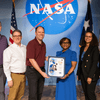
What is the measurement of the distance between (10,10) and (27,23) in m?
0.78

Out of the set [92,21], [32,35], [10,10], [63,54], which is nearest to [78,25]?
[92,21]

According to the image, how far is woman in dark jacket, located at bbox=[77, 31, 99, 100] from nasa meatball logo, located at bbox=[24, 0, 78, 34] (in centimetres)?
184

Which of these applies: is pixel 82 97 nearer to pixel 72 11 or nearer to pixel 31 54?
pixel 31 54

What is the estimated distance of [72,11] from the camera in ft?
12.3

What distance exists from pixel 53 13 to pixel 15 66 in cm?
256

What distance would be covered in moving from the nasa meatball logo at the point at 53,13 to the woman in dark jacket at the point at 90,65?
1836 millimetres

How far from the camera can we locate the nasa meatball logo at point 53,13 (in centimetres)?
375

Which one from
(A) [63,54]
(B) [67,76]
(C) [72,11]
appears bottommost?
(B) [67,76]

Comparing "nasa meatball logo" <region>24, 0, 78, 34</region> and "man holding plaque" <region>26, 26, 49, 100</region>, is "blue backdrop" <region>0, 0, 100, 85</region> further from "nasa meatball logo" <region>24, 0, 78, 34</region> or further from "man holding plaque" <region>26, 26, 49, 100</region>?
"man holding plaque" <region>26, 26, 49, 100</region>

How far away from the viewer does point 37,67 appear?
178 cm

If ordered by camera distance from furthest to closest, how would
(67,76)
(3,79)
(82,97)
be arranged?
1. (82,97)
2. (3,79)
3. (67,76)

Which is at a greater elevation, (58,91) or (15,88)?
(15,88)

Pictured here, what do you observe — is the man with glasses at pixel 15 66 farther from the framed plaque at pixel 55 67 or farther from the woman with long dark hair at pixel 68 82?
the woman with long dark hair at pixel 68 82

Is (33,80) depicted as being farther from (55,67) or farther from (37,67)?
(55,67)
